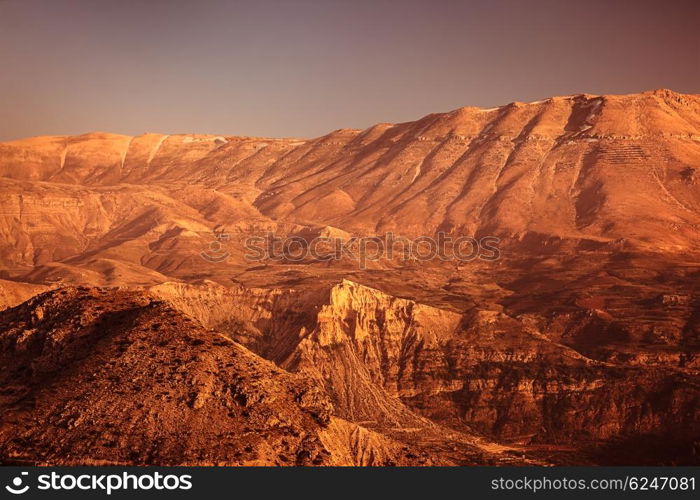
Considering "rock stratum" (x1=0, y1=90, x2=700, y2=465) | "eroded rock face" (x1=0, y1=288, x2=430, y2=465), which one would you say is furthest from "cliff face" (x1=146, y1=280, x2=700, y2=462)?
"eroded rock face" (x1=0, y1=288, x2=430, y2=465)

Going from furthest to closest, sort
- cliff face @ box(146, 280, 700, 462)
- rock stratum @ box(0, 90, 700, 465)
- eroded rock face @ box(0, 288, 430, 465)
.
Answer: cliff face @ box(146, 280, 700, 462) → rock stratum @ box(0, 90, 700, 465) → eroded rock face @ box(0, 288, 430, 465)

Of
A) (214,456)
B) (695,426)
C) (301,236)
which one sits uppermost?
(301,236)

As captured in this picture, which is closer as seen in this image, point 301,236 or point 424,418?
point 424,418

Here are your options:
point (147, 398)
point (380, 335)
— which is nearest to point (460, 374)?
point (380, 335)

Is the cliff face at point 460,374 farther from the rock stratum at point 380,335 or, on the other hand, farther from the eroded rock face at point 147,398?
the eroded rock face at point 147,398

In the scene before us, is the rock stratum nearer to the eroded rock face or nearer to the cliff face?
the eroded rock face

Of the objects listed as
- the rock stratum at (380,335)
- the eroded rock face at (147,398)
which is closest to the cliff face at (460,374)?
the rock stratum at (380,335)

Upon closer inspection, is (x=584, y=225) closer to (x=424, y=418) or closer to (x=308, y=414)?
(x=424, y=418)

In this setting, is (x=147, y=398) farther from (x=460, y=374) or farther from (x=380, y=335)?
(x=380, y=335)

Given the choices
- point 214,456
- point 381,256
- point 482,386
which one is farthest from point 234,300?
point 381,256
